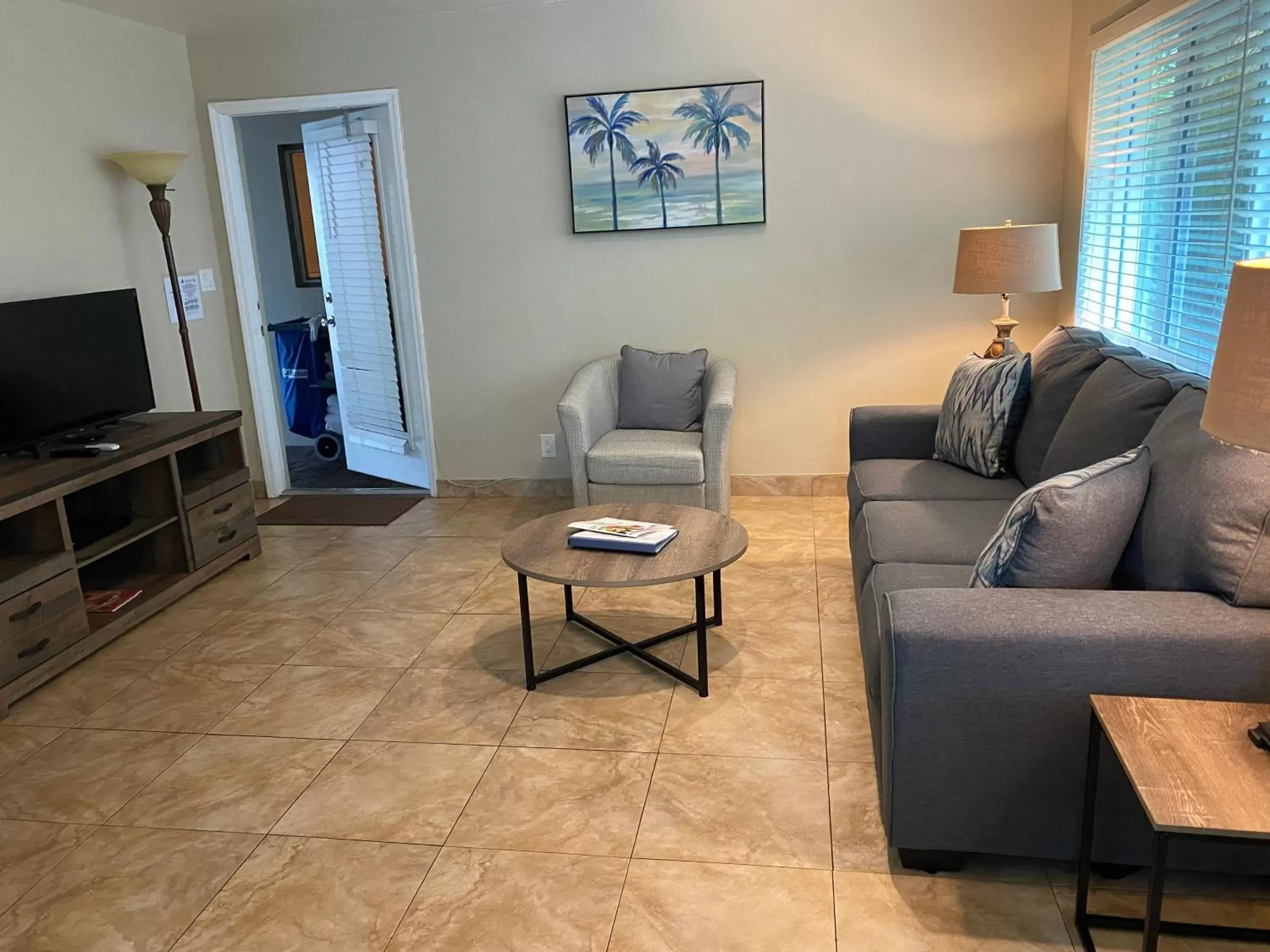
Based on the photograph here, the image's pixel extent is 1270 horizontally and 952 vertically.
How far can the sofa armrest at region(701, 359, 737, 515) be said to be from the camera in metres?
3.96

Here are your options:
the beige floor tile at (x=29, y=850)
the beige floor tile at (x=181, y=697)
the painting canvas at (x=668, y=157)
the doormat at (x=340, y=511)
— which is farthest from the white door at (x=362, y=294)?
the beige floor tile at (x=29, y=850)

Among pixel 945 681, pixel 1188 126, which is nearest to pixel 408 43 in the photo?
pixel 1188 126

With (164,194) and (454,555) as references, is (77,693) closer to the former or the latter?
(454,555)

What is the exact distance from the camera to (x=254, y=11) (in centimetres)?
430

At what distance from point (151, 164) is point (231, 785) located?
9.12 ft

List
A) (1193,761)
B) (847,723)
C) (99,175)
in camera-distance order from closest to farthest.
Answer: (1193,761) < (847,723) < (99,175)

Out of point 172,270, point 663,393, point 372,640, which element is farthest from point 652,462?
point 172,270

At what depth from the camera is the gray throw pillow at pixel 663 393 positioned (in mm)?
4418

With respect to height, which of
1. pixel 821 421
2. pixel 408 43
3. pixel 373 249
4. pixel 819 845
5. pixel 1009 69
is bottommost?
pixel 819 845

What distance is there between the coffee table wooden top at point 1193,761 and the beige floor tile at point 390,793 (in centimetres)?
149

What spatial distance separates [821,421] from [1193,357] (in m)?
2.04

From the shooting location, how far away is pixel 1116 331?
3.57 meters

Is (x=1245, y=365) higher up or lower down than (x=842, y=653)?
higher up

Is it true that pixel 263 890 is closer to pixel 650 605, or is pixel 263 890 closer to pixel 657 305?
pixel 650 605
